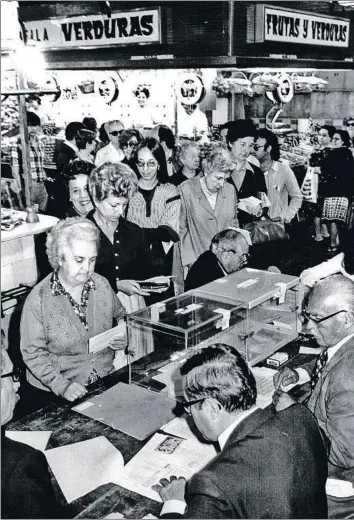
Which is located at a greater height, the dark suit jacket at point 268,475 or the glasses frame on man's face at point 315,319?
the glasses frame on man's face at point 315,319

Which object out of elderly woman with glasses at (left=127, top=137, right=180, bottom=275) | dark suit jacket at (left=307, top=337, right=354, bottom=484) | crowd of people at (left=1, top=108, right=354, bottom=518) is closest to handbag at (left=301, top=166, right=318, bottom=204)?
crowd of people at (left=1, top=108, right=354, bottom=518)

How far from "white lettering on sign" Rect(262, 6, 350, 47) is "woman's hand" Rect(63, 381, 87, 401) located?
11.1ft

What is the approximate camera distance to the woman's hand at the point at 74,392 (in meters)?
3.06

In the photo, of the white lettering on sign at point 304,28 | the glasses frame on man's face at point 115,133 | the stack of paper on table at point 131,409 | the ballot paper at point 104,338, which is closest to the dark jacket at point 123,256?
the ballot paper at point 104,338

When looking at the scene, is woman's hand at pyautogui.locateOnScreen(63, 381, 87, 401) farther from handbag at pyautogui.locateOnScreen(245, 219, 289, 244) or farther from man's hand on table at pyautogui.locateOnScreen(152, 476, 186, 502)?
handbag at pyautogui.locateOnScreen(245, 219, 289, 244)

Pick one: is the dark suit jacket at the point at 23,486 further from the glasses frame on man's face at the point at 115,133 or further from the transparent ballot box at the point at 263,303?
the glasses frame on man's face at the point at 115,133

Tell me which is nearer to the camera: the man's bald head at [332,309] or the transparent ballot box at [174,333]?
the man's bald head at [332,309]

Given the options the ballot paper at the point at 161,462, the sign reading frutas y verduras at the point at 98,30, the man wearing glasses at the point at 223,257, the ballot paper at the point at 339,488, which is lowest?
the ballot paper at the point at 339,488

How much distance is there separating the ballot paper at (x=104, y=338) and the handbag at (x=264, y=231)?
2.64 m

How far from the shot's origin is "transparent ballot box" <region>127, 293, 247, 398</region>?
324 cm

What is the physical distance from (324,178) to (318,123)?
5.39 m

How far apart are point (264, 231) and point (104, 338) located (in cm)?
302

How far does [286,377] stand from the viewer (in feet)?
10.6

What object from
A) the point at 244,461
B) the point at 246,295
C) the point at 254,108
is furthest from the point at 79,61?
the point at 254,108
